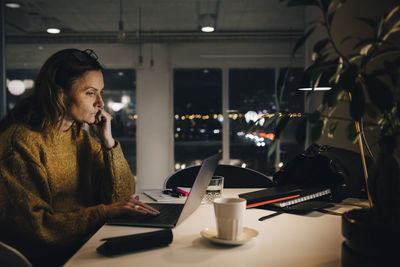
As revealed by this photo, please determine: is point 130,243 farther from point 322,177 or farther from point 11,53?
point 11,53

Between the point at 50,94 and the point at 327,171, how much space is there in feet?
4.35

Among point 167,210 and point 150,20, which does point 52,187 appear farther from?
point 150,20

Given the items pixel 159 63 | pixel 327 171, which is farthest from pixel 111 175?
pixel 159 63

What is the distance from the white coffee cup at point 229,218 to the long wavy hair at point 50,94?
0.91m

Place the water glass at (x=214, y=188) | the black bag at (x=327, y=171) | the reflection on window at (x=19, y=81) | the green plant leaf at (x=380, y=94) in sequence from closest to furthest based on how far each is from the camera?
the green plant leaf at (x=380, y=94), the water glass at (x=214, y=188), the black bag at (x=327, y=171), the reflection on window at (x=19, y=81)

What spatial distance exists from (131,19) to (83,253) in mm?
4938

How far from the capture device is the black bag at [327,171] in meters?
1.67

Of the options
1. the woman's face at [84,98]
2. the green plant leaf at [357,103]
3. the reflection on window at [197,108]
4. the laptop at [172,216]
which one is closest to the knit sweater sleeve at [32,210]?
the laptop at [172,216]

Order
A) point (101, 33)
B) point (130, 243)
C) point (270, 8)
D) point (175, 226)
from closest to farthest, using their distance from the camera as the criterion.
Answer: point (130, 243) → point (175, 226) → point (270, 8) → point (101, 33)

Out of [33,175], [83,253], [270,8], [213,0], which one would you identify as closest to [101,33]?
[213,0]

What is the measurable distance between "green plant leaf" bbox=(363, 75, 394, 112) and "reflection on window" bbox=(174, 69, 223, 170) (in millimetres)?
6096

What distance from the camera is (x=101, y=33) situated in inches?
241

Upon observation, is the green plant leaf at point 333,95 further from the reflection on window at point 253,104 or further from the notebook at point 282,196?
the reflection on window at point 253,104

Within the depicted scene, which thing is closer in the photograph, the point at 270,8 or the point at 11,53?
the point at 270,8
